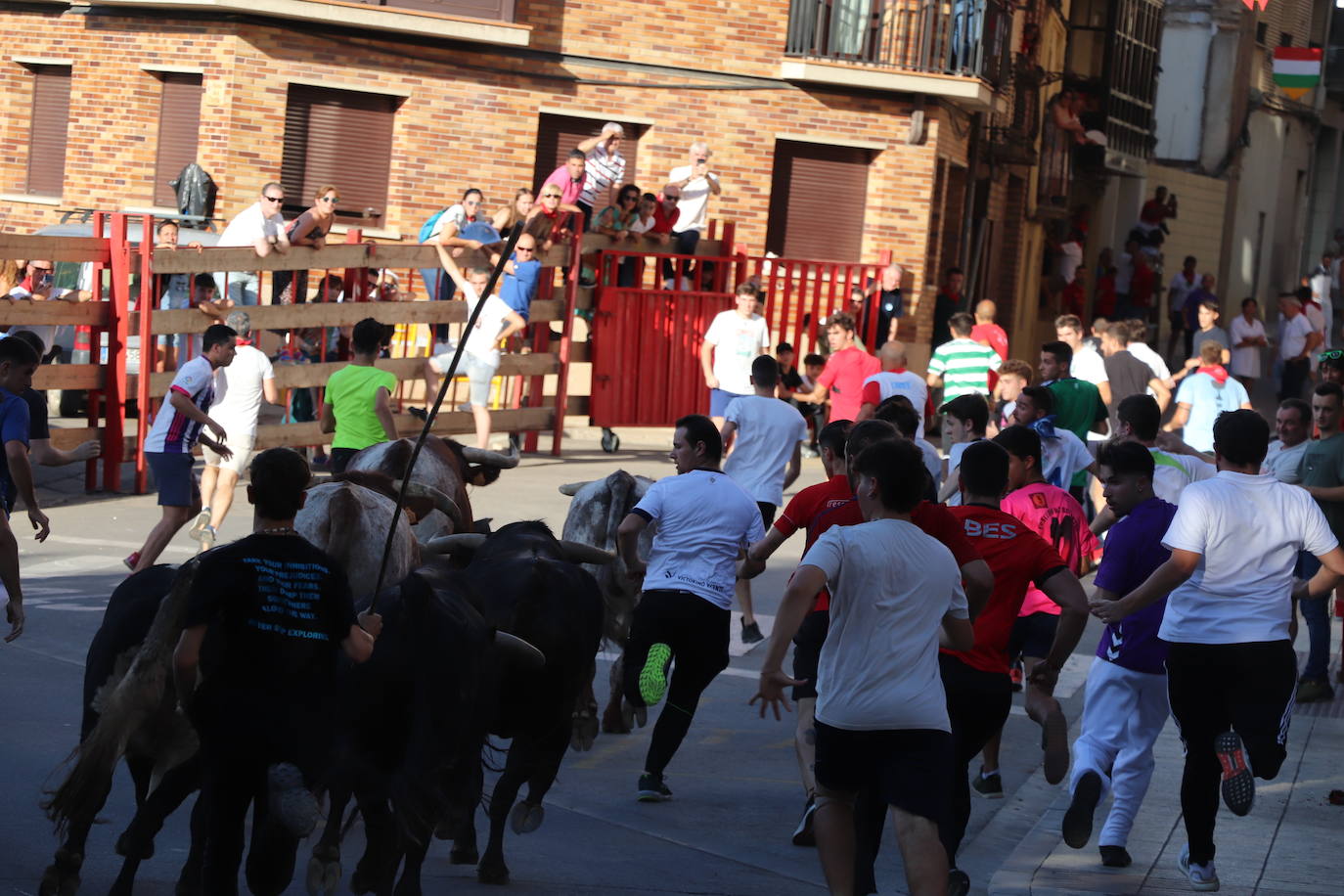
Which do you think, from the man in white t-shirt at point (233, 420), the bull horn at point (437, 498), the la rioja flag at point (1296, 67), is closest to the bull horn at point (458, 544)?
the bull horn at point (437, 498)

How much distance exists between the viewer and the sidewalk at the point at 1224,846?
7570mm

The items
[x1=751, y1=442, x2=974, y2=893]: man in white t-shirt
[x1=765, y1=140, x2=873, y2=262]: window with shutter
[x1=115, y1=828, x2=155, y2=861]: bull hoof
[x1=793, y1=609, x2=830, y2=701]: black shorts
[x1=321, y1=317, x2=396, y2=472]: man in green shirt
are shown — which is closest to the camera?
[x1=751, y1=442, x2=974, y2=893]: man in white t-shirt

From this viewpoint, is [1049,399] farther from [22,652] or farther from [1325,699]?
[22,652]

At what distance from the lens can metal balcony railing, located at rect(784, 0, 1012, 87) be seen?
25734 mm

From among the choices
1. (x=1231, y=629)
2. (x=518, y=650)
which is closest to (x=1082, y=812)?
(x=1231, y=629)

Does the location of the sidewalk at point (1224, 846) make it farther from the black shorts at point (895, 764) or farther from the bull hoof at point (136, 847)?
the bull hoof at point (136, 847)

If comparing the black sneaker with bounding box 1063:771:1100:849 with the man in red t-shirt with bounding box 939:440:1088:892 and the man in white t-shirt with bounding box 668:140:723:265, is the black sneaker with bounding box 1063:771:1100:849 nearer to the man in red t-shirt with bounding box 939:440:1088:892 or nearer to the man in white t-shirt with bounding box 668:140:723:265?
the man in red t-shirt with bounding box 939:440:1088:892

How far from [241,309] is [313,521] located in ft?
26.8

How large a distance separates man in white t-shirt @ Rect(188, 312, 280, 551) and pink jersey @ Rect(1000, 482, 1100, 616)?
21.9 ft

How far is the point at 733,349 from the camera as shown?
56.7ft

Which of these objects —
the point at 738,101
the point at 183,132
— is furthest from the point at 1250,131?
the point at 183,132

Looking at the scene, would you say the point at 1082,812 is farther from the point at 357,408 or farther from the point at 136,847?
the point at 357,408

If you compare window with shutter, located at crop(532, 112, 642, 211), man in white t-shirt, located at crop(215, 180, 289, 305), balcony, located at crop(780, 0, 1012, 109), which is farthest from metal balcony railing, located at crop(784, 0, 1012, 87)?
man in white t-shirt, located at crop(215, 180, 289, 305)

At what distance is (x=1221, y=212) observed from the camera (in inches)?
1658
